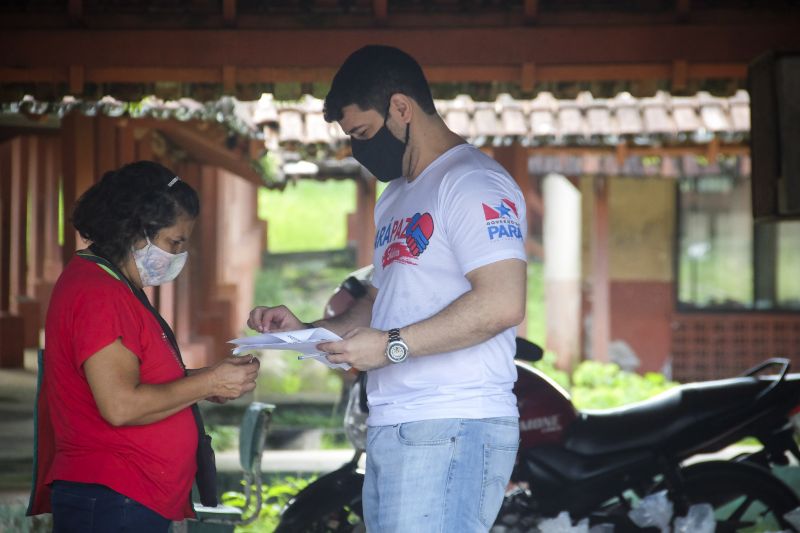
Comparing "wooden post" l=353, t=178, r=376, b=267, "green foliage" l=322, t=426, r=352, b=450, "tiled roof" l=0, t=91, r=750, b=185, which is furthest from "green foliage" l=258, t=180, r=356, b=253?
"tiled roof" l=0, t=91, r=750, b=185

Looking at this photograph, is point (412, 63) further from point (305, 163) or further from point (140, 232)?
point (305, 163)

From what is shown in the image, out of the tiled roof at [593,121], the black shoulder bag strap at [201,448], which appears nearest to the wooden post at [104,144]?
the tiled roof at [593,121]

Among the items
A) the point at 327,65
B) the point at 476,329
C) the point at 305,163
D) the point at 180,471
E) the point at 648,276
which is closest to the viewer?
the point at 476,329

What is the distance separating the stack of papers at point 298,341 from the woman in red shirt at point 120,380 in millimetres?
100

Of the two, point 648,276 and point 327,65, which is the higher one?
point 327,65

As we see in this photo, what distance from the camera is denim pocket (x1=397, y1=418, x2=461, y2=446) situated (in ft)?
10.1

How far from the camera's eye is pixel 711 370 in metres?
13.5

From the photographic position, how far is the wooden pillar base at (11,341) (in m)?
11.2

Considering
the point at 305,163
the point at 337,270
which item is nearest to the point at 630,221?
the point at 305,163

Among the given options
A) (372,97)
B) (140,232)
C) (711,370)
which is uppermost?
(372,97)

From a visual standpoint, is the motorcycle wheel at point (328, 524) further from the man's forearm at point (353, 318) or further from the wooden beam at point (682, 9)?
the wooden beam at point (682, 9)

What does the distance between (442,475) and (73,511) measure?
101cm

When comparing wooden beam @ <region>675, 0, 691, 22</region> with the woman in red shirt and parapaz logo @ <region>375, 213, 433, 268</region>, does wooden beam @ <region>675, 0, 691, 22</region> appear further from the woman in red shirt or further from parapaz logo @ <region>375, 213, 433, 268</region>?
the woman in red shirt

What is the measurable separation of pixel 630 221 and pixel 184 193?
37.5 ft
